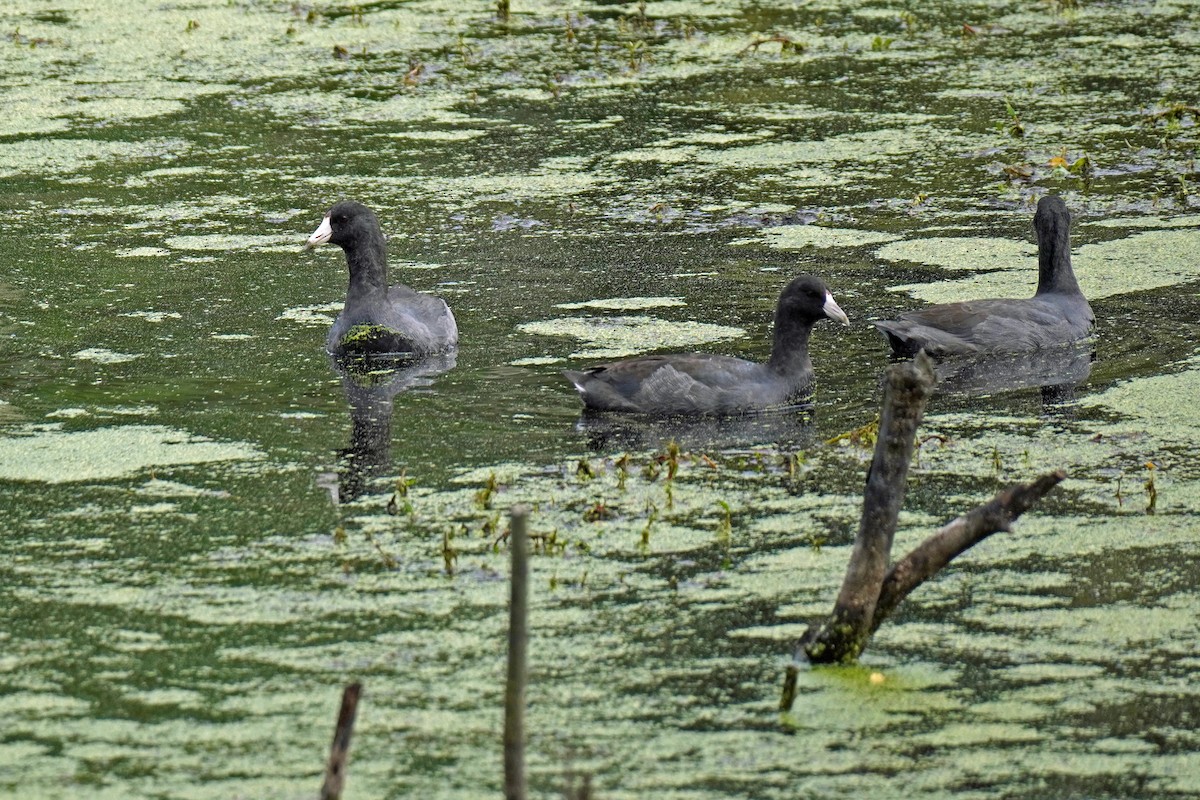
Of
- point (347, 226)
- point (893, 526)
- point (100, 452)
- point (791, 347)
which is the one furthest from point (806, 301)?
point (893, 526)

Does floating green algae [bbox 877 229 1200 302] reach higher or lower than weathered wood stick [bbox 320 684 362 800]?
lower

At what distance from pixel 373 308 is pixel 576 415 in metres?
1.39

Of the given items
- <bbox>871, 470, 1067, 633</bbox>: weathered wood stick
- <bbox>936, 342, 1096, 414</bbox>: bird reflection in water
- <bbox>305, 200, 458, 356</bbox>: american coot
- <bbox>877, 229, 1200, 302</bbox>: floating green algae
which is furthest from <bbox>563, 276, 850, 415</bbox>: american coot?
<bbox>871, 470, 1067, 633</bbox>: weathered wood stick

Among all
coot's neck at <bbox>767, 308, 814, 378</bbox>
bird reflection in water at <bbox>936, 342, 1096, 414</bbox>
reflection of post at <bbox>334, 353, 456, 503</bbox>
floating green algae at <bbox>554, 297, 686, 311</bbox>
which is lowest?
reflection of post at <bbox>334, 353, 456, 503</bbox>

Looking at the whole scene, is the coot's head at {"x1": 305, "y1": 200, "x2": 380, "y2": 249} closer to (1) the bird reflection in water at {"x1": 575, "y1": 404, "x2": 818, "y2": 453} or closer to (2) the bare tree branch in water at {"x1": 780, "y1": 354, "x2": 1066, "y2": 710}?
(1) the bird reflection in water at {"x1": 575, "y1": 404, "x2": 818, "y2": 453}

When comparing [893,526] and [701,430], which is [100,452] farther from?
[893,526]

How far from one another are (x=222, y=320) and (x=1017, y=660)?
4.54 m

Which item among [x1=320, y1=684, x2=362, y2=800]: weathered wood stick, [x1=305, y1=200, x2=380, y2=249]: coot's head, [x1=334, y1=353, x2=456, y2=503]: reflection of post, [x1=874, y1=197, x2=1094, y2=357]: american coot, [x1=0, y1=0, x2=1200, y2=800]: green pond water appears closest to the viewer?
[x1=320, y1=684, x2=362, y2=800]: weathered wood stick

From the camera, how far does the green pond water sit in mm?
4492

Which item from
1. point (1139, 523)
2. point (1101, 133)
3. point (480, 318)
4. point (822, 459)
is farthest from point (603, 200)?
point (1139, 523)

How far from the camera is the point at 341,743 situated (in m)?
3.54

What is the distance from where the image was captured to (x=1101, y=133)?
11.2 meters

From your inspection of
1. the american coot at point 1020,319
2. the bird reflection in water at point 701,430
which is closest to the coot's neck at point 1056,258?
the american coot at point 1020,319

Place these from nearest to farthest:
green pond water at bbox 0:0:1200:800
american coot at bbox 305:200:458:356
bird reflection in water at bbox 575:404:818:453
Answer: green pond water at bbox 0:0:1200:800 → bird reflection in water at bbox 575:404:818:453 → american coot at bbox 305:200:458:356
